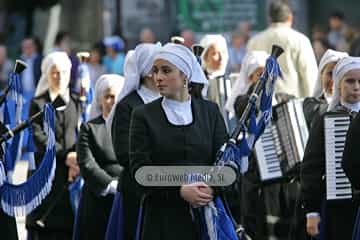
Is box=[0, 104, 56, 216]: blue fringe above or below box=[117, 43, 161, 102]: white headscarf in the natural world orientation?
below

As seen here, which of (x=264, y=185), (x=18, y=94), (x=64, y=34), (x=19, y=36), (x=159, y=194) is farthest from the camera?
(x=19, y=36)

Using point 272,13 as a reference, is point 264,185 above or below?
below

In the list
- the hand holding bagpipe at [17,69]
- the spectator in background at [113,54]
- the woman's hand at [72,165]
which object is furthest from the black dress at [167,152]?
the spectator in background at [113,54]

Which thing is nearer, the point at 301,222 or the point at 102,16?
the point at 301,222

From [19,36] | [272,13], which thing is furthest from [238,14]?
[272,13]

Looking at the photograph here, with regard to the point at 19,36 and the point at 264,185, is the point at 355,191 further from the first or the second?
the point at 19,36

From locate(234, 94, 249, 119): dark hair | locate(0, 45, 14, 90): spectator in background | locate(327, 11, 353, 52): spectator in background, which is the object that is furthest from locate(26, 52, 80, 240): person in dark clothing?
locate(0, 45, 14, 90): spectator in background

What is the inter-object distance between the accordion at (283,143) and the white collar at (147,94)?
1.93 meters

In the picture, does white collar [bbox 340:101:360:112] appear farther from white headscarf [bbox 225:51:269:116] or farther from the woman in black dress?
white headscarf [bbox 225:51:269:116]

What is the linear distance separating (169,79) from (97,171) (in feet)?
6.70

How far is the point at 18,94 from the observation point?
32.1 feet

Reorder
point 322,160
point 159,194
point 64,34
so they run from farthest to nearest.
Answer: point 64,34 → point 322,160 → point 159,194

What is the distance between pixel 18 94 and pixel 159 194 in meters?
2.14

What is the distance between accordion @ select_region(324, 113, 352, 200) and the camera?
8430 mm
